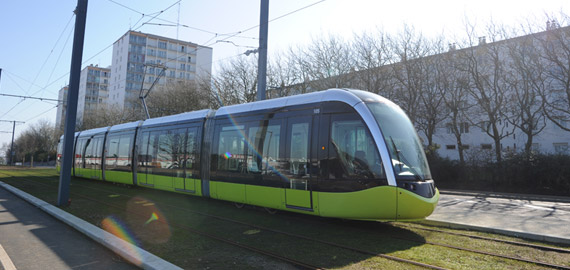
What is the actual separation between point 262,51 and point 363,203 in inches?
375

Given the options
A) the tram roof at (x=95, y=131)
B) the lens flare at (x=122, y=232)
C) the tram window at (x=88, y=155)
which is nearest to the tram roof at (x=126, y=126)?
the tram roof at (x=95, y=131)

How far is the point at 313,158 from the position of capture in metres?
7.94

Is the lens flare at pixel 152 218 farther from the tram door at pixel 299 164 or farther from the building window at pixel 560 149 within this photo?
A: the building window at pixel 560 149

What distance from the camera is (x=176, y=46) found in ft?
283

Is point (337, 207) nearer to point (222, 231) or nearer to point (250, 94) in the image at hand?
point (222, 231)

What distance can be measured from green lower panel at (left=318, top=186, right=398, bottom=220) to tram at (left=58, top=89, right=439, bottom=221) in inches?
0.8

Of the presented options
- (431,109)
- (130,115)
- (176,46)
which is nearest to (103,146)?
(431,109)

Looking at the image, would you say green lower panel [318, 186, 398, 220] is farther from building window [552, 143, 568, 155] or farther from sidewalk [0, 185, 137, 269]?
building window [552, 143, 568, 155]

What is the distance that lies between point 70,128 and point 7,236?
4.54 metres

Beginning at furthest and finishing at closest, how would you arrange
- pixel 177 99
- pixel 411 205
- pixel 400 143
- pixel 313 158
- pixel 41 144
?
pixel 41 144 → pixel 177 99 → pixel 313 158 → pixel 400 143 → pixel 411 205

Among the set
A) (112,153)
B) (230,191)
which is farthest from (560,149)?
(112,153)

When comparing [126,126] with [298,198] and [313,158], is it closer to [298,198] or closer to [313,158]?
[298,198]

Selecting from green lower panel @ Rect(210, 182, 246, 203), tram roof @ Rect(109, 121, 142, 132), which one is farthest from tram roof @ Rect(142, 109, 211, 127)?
green lower panel @ Rect(210, 182, 246, 203)

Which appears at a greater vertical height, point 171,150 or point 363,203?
point 171,150
